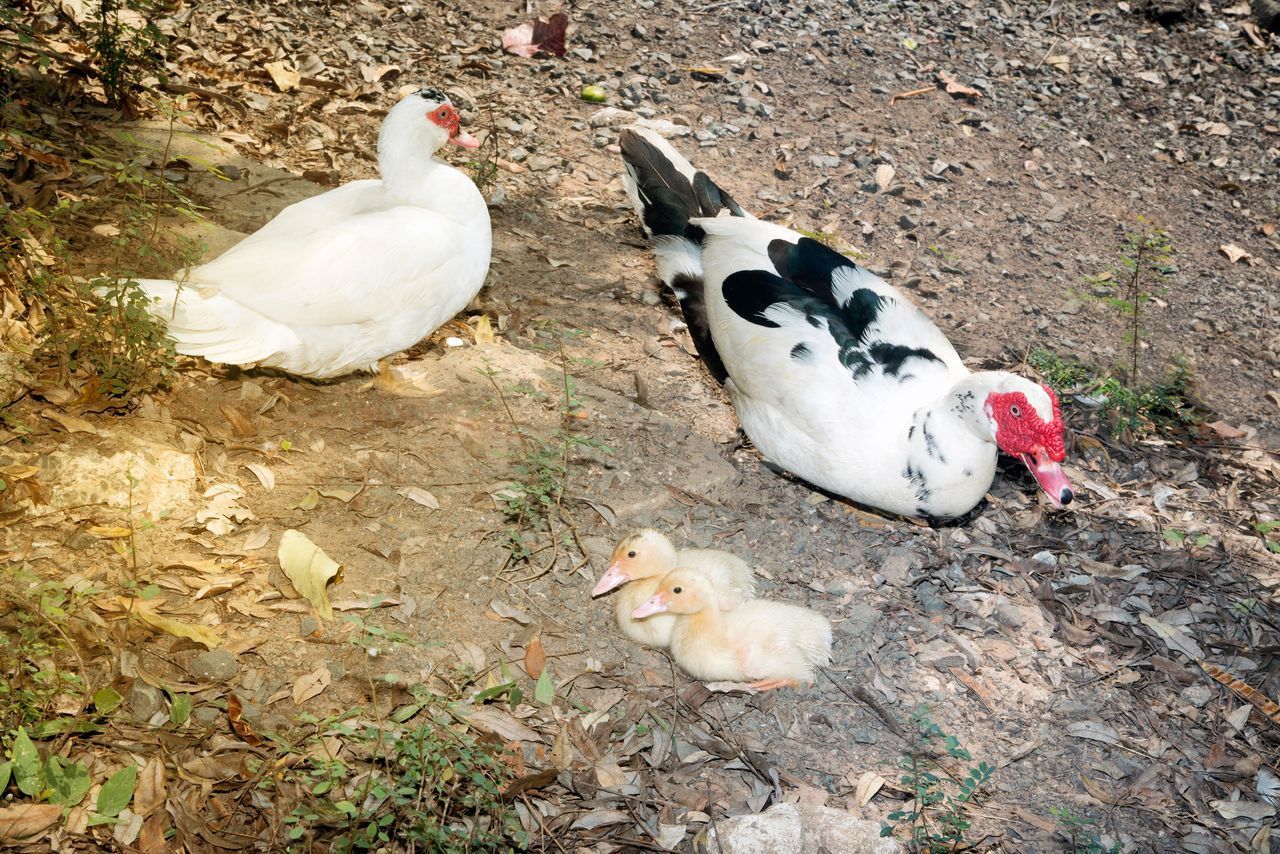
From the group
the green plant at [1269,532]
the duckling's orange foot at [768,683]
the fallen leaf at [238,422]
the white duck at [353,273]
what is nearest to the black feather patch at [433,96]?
the white duck at [353,273]

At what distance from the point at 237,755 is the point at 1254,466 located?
4.29 m

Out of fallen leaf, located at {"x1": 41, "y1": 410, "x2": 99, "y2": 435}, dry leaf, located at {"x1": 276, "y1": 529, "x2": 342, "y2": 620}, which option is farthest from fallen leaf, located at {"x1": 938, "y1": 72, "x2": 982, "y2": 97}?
fallen leaf, located at {"x1": 41, "y1": 410, "x2": 99, "y2": 435}

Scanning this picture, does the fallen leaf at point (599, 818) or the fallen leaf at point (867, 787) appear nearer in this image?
the fallen leaf at point (599, 818)

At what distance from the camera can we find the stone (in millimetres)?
2672

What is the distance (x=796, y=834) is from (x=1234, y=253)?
15.8ft

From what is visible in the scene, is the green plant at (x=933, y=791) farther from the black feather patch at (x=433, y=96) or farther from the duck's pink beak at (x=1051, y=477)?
the black feather patch at (x=433, y=96)

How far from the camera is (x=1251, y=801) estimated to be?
302 centimetres

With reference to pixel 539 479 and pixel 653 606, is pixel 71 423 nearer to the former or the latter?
pixel 539 479

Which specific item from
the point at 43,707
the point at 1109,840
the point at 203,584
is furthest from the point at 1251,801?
the point at 43,707

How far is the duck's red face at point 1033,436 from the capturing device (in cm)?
342

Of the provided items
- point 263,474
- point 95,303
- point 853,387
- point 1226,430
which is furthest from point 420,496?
point 1226,430

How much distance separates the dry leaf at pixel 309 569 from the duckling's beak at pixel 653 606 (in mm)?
943

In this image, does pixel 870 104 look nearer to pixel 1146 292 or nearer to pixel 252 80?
pixel 1146 292

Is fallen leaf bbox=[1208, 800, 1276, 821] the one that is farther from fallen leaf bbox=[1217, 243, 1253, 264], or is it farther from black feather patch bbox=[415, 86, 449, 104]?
fallen leaf bbox=[1217, 243, 1253, 264]
